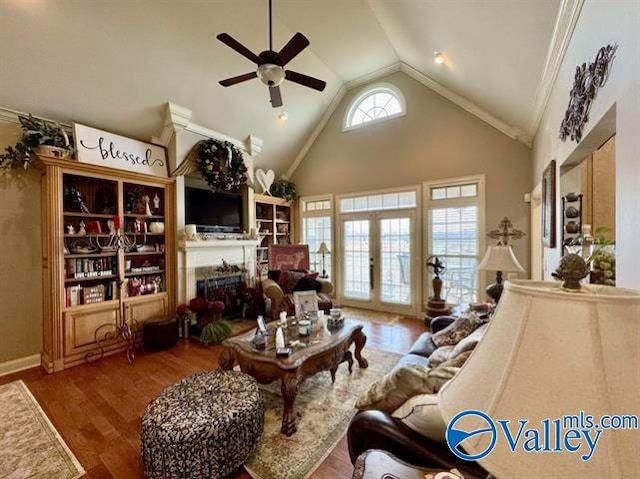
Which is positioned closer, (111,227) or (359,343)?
(359,343)

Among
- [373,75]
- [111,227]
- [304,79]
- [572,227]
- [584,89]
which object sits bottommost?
[572,227]

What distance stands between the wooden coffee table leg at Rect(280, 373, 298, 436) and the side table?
1.13 metres

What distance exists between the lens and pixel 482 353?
61 cm

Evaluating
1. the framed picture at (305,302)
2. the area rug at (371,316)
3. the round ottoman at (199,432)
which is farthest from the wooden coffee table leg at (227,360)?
the area rug at (371,316)

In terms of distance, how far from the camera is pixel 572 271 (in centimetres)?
57

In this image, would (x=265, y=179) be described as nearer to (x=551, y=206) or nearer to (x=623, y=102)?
(x=551, y=206)

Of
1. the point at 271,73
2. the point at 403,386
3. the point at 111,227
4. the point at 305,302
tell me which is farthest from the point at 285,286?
the point at 403,386

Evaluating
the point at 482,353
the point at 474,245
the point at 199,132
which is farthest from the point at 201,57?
the point at 474,245

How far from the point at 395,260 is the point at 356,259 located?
82 cm

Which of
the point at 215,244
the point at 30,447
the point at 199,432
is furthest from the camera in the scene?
the point at 215,244

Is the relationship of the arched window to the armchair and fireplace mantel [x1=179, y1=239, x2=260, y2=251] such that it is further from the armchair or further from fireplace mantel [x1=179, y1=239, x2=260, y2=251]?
fireplace mantel [x1=179, y1=239, x2=260, y2=251]

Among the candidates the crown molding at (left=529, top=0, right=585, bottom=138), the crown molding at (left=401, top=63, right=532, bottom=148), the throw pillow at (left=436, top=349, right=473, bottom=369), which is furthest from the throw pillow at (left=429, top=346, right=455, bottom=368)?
the crown molding at (left=401, top=63, right=532, bottom=148)

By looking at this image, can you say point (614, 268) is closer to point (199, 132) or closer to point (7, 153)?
point (199, 132)

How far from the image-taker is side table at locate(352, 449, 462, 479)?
100 cm
